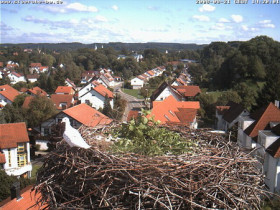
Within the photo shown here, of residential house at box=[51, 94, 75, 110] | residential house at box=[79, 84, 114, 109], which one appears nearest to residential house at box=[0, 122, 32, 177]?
residential house at box=[51, 94, 75, 110]

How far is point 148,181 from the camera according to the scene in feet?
10.9

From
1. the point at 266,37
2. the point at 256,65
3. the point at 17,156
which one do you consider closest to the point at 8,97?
the point at 17,156

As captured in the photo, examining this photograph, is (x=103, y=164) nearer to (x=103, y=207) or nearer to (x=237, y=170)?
(x=103, y=207)

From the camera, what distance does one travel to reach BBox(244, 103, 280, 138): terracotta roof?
1964 cm

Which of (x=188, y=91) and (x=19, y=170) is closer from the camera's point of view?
(x=19, y=170)

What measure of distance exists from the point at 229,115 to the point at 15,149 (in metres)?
18.3

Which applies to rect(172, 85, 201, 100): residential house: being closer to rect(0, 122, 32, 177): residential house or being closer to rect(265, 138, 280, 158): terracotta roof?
rect(265, 138, 280, 158): terracotta roof

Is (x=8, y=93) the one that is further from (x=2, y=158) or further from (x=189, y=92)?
(x=2, y=158)

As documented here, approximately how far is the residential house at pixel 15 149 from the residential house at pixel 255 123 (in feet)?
49.0

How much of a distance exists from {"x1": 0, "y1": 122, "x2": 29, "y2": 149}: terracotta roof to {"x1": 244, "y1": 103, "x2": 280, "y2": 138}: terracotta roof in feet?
50.4

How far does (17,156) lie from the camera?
68.4ft

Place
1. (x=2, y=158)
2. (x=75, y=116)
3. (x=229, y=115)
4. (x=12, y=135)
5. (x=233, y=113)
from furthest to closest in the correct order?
(x=229, y=115), (x=233, y=113), (x=75, y=116), (x=12, y=135), (x=2, y=158)

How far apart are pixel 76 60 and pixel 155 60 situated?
33424 mm

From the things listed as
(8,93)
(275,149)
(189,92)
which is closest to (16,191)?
(275,149)
